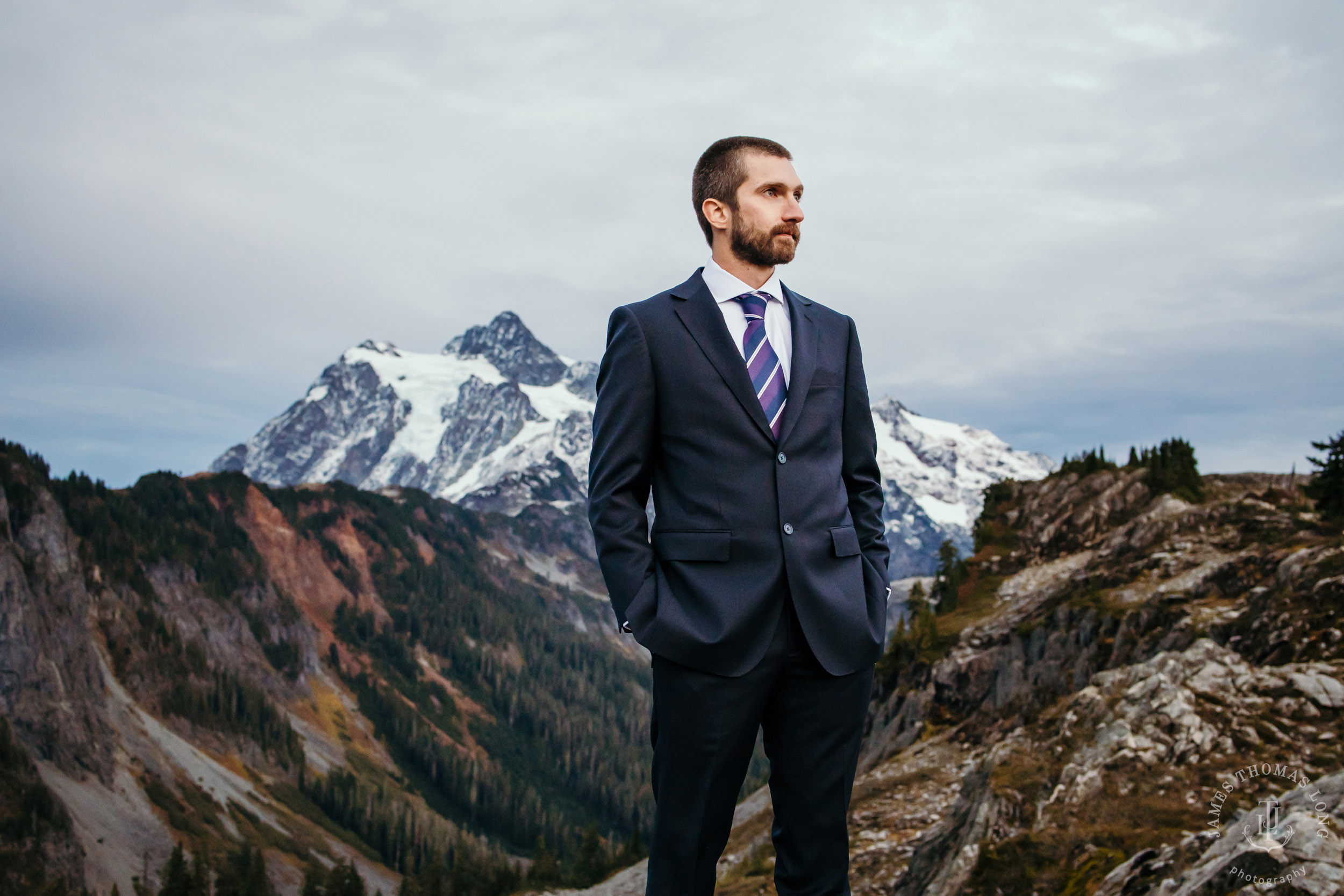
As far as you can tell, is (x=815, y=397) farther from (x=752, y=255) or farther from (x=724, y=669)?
(x=724, y=669)

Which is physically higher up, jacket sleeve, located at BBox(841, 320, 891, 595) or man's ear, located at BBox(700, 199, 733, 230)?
man's ear, located at BBox(700, 199, 733, 230)

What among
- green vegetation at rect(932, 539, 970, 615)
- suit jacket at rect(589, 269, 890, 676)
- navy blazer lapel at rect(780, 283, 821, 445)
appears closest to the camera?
suit jacket at rect(589, 269, 890, 676)

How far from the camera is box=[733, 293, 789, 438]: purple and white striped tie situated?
5.72 meters

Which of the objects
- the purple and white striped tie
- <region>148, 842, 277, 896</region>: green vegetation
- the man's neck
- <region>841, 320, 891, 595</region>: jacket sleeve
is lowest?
<region>148, 842, 277, 896</region>: green vegetation

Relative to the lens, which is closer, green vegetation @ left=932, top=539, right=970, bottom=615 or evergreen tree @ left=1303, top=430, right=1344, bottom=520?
evergreen tree @ left=1303, top=430, right=1344, bottom=520

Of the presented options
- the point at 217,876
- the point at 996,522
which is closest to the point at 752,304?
the point at 996,522

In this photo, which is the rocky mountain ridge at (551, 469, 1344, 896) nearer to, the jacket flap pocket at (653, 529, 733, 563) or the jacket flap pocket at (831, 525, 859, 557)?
the jacket flap pocket at (831, 525, 859, 557)

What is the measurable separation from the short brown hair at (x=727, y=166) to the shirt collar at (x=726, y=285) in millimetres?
354

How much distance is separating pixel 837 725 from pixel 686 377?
226cm

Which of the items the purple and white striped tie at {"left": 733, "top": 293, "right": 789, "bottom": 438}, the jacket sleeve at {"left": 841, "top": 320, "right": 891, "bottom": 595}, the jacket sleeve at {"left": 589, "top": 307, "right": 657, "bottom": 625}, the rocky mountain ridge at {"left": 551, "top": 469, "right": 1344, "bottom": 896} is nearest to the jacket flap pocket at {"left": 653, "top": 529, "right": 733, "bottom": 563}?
the jacket sleeve at {"left": 589, "top": 307, "right": 657, "bottom": 625}

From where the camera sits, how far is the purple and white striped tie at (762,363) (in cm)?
572

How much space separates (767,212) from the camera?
5719 millimetres

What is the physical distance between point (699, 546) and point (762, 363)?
1280 mm

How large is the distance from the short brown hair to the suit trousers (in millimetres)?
2587
